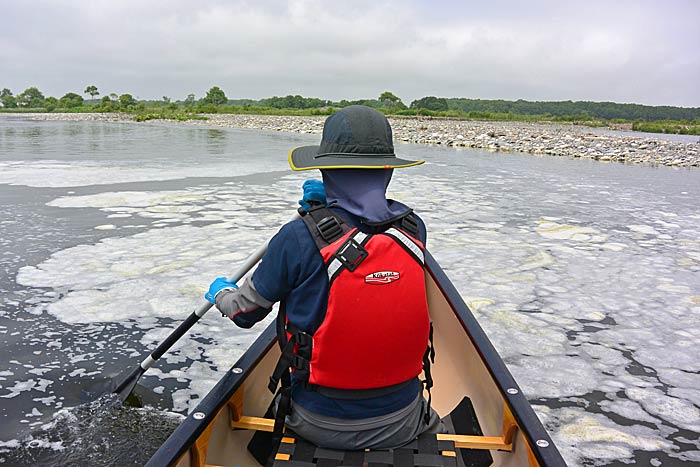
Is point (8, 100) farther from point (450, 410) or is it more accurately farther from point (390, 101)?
point (450, 410)

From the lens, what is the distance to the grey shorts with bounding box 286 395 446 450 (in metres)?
1.87

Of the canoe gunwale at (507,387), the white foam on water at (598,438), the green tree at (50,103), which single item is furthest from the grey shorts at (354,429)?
the green tree at (50,103)

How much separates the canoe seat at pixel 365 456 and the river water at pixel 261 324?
1.15m

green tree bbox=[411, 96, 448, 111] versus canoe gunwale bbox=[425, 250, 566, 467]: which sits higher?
green tree bbox=[411, 96, 448, 111]

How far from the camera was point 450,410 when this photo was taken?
2.86 metres

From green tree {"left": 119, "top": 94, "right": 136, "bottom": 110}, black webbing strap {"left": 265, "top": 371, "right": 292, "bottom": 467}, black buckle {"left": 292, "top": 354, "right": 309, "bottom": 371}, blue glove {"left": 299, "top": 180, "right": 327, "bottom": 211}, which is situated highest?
green tree {"left": 119, "top": 94, "right": 136, "bottom": 110}

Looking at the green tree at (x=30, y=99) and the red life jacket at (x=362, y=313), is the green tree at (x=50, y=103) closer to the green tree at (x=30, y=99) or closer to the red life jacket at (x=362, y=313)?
the green tree at (x=30, y=99)

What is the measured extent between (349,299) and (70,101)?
10260 cm

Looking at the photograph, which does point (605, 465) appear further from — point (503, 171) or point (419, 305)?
point (503, 171)

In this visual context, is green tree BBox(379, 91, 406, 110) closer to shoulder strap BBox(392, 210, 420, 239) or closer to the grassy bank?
the grassy bank

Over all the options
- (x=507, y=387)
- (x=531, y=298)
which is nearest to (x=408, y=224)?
(x=507, y=387)

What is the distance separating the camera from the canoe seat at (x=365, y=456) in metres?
1.81

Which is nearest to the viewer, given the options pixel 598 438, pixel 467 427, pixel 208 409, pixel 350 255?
pixel 350 255

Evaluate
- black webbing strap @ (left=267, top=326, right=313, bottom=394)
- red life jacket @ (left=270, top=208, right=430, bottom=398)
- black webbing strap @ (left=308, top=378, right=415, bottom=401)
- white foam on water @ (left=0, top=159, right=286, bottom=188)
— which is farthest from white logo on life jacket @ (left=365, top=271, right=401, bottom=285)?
white foam on water @ (left=0, top=159, right=286, bottom=188)
